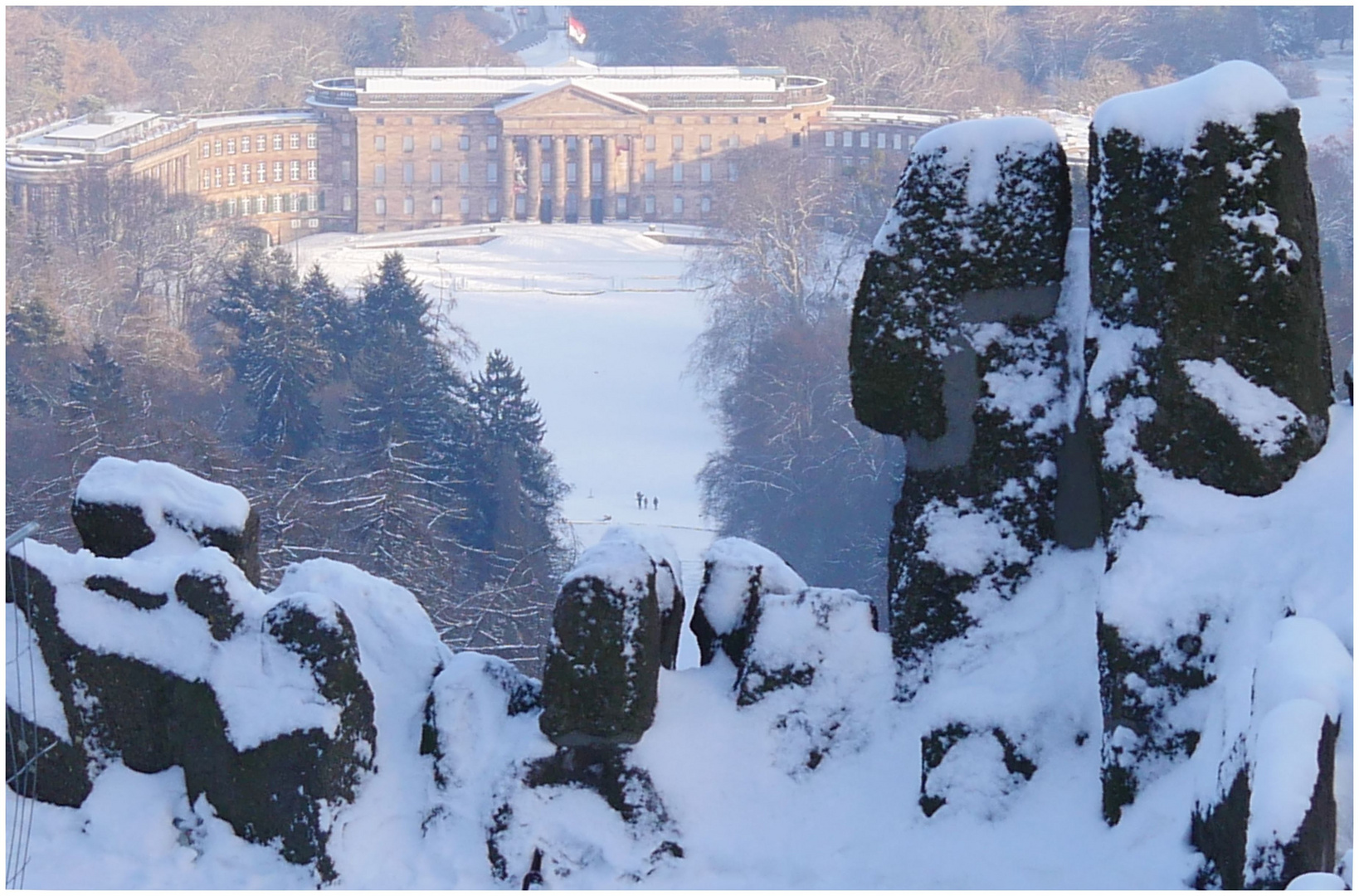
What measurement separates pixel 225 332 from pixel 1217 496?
62239mm

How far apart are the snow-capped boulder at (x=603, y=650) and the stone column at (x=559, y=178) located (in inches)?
4443

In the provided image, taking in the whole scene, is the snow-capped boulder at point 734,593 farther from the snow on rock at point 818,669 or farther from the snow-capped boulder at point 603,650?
the snow-capped boulder at point 603,650

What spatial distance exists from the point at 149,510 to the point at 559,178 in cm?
11271

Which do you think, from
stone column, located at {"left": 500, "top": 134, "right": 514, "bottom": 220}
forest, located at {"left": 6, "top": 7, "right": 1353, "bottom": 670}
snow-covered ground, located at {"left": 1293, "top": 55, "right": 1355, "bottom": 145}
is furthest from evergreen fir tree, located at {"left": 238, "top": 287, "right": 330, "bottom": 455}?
stone column, located at {"left": 500, "top": 134, "right": 514, "bottom": 220}

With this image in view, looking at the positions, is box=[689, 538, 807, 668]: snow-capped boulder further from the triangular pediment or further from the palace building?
the triangular pediment

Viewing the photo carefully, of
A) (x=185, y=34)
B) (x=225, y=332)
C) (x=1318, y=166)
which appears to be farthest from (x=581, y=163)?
(x=225, y=332)

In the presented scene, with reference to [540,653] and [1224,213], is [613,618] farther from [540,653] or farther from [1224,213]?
[540,653]

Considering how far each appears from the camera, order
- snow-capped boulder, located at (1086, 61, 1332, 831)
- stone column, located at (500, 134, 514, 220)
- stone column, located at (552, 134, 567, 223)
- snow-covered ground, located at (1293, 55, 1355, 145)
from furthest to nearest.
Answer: stone column, located at (500, 134, 514, 220), stone column, located at (552, 134, 567, 223), snow-covered ground, located at (1293, 55, 1355, 145), snow-capped boulder, located at (1086, 61, 1332, 831)

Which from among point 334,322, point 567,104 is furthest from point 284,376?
point 567,104

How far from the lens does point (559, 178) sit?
419 ft

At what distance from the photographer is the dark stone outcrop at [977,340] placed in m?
14.8

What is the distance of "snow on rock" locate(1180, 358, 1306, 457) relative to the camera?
1373 centimetres

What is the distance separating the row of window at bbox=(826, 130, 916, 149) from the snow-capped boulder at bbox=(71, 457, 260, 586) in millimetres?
102935

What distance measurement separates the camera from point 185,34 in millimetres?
150250
